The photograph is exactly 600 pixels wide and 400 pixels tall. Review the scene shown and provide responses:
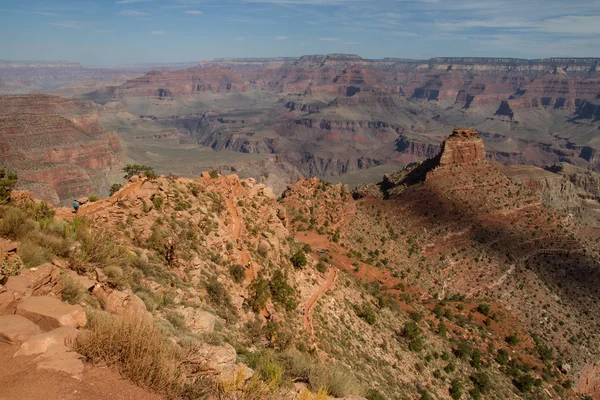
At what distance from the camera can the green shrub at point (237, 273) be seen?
1744cm

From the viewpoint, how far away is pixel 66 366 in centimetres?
624

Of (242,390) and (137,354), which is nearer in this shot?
(137,354)

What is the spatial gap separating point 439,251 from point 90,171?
122 metres

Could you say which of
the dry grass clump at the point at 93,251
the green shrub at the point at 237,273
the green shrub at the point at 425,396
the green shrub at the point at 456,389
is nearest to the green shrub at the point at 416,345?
the green shrub at the point at 456,389

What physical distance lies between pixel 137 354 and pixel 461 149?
53.0 m

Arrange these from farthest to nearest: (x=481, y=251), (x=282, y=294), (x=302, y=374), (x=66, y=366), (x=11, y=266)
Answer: (x=481, y=251) → (x=282, y=294) → (x=302, y=374) → (x=11, y=266) → (x=66, y=366)

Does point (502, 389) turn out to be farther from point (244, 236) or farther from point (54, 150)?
point (54, 150)

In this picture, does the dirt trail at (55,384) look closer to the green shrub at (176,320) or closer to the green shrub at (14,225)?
the green shrub at (176,320)

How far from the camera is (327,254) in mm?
33062

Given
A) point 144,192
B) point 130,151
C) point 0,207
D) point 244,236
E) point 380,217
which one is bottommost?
point 130,151

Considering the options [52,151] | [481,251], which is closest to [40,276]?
[481,251]

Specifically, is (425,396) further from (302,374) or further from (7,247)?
(7,247)

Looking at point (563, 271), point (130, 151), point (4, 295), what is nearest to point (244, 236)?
point (4, 295)

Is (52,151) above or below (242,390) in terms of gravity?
below
